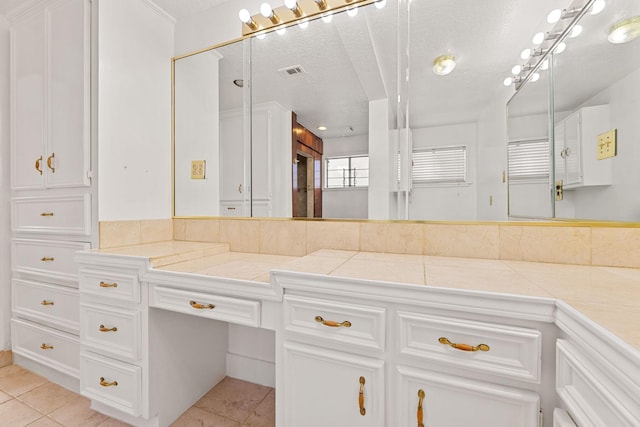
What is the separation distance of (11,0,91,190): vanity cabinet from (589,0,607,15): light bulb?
95.1 inches

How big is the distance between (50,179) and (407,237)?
83.6 inches

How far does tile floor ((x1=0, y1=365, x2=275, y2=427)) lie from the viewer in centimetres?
145

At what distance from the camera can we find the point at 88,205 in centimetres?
156

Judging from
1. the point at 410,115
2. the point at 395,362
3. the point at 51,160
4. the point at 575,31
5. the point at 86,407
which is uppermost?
the point at 575,31

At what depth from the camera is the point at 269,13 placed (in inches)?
64.6

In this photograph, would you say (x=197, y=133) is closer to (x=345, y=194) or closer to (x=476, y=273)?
(x=345, y=194)

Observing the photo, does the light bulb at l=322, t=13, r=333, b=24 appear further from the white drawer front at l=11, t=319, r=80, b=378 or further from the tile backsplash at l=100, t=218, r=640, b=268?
the white drawer front at l=11, t=319, r=80, b=378

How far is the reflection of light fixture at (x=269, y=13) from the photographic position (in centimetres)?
162

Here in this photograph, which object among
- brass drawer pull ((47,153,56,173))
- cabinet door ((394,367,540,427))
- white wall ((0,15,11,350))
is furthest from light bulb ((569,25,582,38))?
white wall ((0,15,11,350))

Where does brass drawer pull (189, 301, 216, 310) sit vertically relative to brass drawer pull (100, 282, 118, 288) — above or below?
below

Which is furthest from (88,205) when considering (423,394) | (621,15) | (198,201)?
(621,15)

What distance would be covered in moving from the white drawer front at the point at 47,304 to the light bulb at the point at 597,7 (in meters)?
2.84

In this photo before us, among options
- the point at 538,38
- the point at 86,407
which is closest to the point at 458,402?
the point at 538,38

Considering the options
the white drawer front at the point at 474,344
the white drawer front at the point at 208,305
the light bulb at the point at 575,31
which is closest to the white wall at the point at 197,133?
the white drawer front at the point at 208,305
